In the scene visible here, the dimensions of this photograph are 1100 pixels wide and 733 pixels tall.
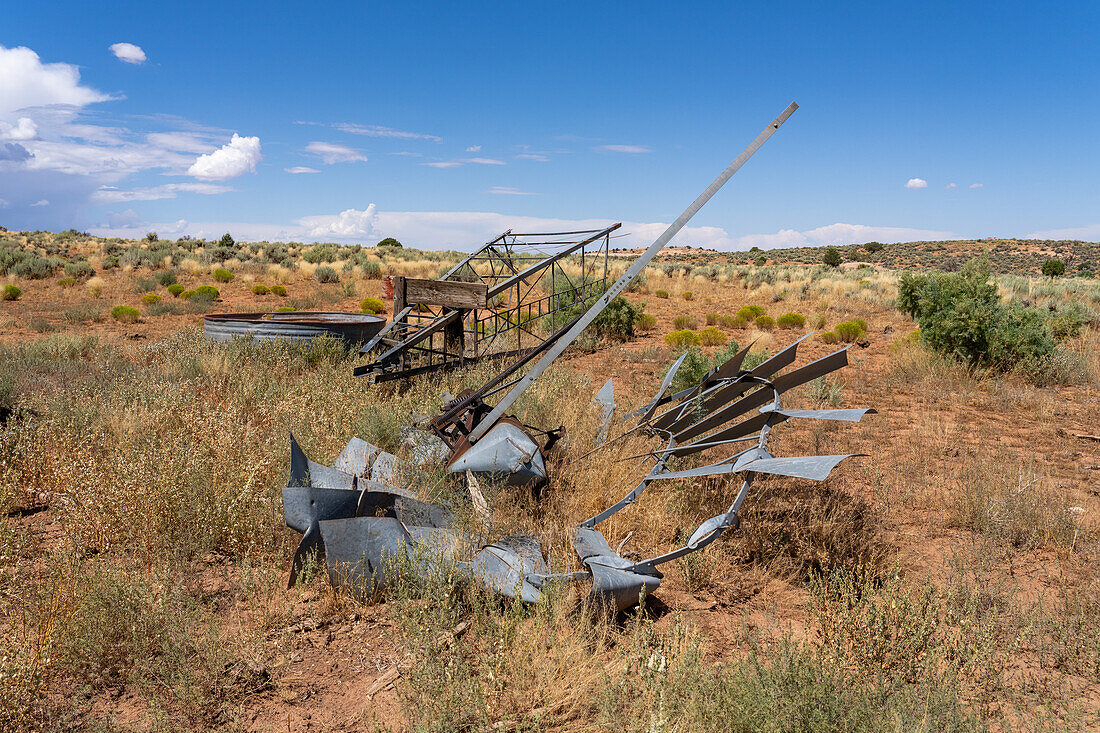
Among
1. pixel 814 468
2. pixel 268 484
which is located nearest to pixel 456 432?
pixel 268 484

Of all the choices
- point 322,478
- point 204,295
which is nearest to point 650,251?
point 322,478

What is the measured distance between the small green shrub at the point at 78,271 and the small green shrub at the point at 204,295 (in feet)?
23.3

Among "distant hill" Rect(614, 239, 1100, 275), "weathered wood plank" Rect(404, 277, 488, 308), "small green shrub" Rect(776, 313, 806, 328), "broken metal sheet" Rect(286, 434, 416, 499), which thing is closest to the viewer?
"broken metal sheet" Rect(286, 434, 416, 499)

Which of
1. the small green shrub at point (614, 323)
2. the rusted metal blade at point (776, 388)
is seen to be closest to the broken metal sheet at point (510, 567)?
the rusted metal blade at point (776, 388)

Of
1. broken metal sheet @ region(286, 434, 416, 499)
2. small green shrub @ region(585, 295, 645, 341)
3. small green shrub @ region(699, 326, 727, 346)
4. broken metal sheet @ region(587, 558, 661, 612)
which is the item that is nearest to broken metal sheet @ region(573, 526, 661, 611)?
broken metal sheet @ region(587, 558, 661, 612)

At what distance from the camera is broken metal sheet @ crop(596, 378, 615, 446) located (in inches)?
216

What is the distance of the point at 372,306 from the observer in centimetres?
1792

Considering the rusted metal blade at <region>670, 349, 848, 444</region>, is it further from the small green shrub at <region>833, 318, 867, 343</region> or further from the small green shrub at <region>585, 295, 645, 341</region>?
the small green shrub at <region>833, 318, 867, 343</region>

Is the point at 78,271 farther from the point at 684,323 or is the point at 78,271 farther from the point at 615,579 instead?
the point at 615,579

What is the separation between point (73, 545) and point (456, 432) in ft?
9.11

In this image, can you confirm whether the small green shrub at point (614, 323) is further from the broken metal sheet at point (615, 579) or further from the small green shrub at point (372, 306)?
the broken metal sheet at point (615, 579)

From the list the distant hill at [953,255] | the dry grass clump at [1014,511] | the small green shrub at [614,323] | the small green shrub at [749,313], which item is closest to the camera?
the dry grass clump at [1014,511]

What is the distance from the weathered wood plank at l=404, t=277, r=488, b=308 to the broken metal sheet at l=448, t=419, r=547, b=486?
240 centimetres

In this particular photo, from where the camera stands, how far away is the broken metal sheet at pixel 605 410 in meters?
5.50
